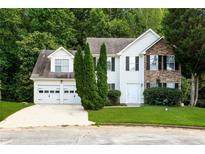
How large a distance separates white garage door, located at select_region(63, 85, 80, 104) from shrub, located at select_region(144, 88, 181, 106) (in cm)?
424

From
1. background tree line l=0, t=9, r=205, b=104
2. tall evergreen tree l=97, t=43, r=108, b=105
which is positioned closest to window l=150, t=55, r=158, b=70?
background tree line l=0, t=9, r=205, b=104

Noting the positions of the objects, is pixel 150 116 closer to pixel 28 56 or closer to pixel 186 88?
pixel 186 88

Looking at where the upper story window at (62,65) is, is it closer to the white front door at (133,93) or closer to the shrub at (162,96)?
the white front door at (133,93)

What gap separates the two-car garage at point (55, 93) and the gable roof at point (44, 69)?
57 cm

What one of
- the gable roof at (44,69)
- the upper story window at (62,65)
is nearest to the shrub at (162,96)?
the gable roof at (44,69)

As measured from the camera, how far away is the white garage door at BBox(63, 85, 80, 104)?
29750 millimetres

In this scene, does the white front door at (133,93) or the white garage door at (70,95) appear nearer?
the white front door at (133,93)

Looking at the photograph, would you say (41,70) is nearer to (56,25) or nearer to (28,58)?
(28,58)

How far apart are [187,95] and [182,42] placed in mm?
3371

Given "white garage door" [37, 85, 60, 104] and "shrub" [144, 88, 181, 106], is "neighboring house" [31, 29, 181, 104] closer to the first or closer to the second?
"white garage door" [37, 85, 60, 104]

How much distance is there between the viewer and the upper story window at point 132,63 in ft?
100

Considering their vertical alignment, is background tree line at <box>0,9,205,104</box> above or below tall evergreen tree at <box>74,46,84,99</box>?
above

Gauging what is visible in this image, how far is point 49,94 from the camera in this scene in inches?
1178
